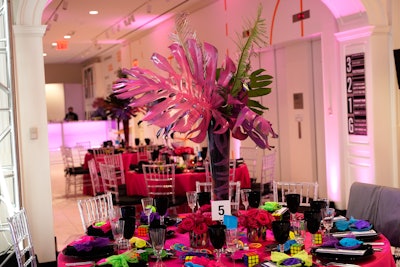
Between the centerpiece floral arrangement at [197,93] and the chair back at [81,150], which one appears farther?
the chair back at [81,150]

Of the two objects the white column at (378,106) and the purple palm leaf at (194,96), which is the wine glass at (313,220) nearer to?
the purple palm leaf at (194,96)

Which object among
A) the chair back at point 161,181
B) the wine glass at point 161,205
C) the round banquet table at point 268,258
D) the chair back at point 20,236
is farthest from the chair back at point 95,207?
the chair back at point 161,181

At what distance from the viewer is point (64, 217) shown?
8.72m

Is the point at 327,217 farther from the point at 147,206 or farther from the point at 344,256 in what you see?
the point at 147,206

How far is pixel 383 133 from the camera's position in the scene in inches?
269

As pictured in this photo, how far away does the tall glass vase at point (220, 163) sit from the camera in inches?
125

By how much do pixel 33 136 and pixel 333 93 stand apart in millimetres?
4120

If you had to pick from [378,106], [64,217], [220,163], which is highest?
[378,106]

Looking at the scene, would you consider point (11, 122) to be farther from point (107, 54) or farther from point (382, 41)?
point (107, 54)

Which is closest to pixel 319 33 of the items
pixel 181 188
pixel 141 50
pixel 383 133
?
pixel 383 133

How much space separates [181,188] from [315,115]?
2715 millimetres

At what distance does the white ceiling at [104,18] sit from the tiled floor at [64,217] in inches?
130

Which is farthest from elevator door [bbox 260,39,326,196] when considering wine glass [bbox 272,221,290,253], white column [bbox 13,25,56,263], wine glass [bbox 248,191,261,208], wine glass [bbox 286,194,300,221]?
wine glass [bbox 272,221,290,253]

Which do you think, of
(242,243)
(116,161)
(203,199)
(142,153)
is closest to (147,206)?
(203,199)
